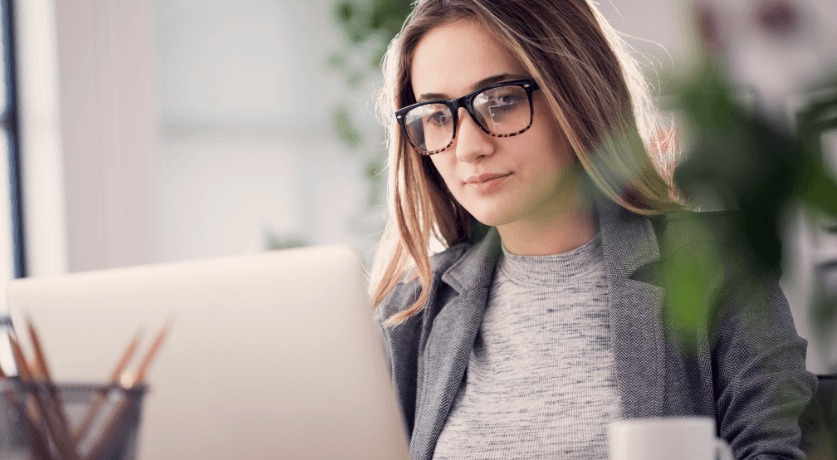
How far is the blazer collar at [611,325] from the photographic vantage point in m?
1.28

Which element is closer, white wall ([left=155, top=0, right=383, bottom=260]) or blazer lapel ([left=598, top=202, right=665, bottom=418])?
blazer lapel ([left=598, top=202, right=665, bottom=418])

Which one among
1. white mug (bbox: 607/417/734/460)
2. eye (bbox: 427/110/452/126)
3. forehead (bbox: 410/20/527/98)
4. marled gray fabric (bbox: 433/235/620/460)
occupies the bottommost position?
marled gray fabric (bbox: 433/235/620/460)

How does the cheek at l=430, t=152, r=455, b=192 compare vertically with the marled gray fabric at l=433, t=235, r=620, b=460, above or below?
above

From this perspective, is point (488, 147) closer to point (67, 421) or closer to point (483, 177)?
point (483, 177)

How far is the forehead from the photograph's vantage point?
137 centimetres

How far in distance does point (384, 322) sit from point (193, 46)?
193cm

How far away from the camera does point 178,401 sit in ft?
2.62

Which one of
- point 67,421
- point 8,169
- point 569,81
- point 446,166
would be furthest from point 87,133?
point 67,421

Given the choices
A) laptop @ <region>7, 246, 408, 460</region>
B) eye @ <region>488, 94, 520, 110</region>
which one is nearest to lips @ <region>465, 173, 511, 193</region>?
eye @ <region>488, 94, 520, 110</region>

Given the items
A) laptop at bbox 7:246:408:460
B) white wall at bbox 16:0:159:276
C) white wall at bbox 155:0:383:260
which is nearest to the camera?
laptop at bbox 7:246:408:460

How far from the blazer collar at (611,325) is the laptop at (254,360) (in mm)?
578

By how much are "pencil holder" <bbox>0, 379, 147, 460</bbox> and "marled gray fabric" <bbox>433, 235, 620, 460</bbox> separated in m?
0.75

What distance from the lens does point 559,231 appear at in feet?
4.83

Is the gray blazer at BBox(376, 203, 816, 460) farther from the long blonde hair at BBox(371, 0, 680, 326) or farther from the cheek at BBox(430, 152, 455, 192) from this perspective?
the cheek at BBox(430, 152, 455, 192)
